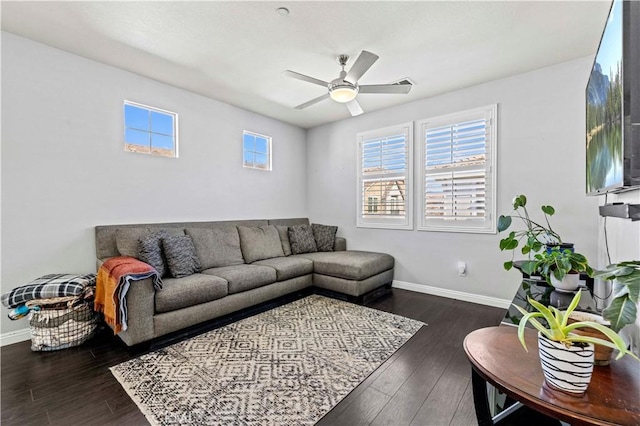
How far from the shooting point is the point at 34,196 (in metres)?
2.64

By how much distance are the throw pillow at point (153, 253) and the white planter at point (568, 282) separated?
327cm

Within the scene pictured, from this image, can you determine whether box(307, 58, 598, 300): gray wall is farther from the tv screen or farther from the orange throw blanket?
the orange throw blanket

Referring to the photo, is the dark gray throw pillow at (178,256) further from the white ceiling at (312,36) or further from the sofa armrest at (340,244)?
the sofa armrest at (340,244)

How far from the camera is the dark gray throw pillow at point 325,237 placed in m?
4.68

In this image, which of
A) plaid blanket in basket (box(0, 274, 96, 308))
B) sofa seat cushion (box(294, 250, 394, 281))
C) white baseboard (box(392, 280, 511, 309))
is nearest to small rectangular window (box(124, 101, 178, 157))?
plaid blanket in basket (box(0, 274, 96, 308))

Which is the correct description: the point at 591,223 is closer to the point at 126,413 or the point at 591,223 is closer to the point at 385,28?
the point at 385,28

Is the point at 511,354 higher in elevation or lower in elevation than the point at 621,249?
lower

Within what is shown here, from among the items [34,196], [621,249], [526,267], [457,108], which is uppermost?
[457,108]

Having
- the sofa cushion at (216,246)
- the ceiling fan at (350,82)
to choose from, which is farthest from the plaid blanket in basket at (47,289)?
the ceiling fan at (350,82)

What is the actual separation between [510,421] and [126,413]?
→ 221cm

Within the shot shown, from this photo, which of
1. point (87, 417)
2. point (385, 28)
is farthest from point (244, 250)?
point (385, 28)

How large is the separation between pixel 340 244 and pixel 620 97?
12.5 ft

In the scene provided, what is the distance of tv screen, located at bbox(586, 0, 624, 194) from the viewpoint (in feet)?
4.05

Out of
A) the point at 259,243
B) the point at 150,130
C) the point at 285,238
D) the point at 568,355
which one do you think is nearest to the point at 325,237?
the point at 285,238
